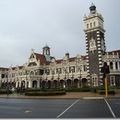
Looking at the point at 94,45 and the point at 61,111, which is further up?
the point at 94,45

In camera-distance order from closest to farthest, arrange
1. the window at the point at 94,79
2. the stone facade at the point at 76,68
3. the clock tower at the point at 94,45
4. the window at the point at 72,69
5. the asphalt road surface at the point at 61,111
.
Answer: the asphalt road surface at the point at 61,111 → the window at the point at 94,79 → the clock tower at the point at 94,45 → the stone facade at the point at 76,68 → the window at the point at 72,69

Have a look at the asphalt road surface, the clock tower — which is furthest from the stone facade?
the asphalt road surface

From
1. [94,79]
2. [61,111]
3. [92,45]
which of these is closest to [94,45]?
[92,45]

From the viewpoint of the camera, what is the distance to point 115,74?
6284 cm

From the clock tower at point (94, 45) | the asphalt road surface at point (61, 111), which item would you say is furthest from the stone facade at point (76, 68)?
the asphalt road surface at point (61, 111)

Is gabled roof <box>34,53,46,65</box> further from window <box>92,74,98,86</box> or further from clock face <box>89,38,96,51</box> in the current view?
window <box>92,74,98,86</box>

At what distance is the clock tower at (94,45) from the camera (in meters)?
63.4

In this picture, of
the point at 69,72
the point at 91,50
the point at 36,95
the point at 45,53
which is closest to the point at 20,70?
the point at 45,53

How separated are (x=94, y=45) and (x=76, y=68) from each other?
14778 millimetres

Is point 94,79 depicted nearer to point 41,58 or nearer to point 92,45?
point 92,45

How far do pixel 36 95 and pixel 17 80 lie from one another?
53176 millimetres

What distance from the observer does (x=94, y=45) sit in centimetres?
6538

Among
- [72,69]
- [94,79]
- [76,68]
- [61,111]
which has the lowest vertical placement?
[61,111]

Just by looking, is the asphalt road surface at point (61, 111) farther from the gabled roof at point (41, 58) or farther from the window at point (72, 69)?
the gabled roof at point (41, 58)
